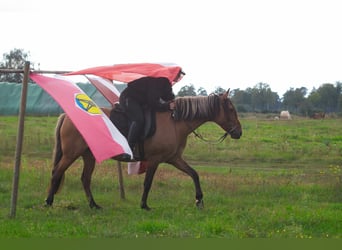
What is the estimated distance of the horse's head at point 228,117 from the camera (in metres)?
9.73

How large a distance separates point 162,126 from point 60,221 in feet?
8.70

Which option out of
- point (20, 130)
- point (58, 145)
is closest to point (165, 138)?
point (58, 145)

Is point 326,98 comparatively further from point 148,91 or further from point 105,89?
point 148,91

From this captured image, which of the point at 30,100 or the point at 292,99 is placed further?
the point at 292,99

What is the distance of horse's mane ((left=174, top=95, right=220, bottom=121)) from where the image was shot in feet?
31.5

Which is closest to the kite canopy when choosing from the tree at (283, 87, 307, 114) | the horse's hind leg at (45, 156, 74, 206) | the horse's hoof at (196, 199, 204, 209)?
the horse's hind leg at (45, 156, 74, 206)

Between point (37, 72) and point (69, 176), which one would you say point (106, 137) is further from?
point (69, 176)

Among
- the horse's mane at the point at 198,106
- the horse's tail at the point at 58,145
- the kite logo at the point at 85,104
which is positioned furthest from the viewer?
the horse's mane at the point at 198,106

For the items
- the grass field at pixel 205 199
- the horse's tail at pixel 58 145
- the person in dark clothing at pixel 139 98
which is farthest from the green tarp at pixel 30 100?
the person in dark clothing at pixel 139 98


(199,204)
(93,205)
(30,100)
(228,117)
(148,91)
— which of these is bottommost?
(93,205)

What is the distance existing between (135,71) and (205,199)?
3263mm

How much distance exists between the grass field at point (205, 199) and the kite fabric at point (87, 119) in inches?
45.2

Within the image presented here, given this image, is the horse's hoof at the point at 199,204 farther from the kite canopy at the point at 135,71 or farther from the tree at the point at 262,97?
the tree at the point at 262,97

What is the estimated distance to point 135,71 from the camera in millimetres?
8664
